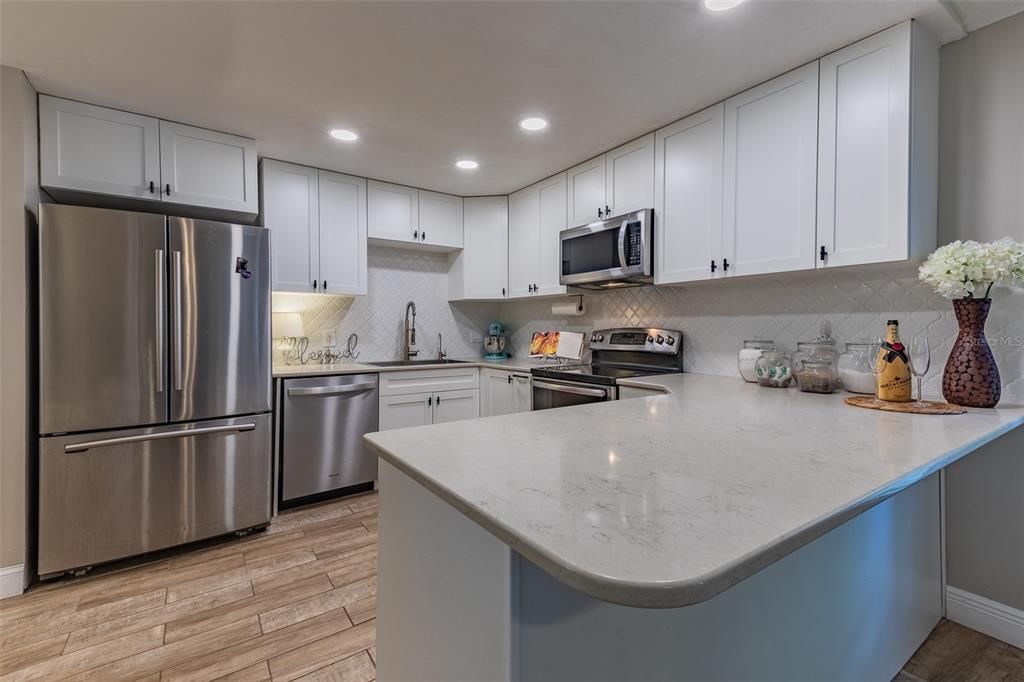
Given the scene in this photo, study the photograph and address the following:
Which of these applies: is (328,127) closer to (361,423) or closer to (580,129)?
(580,129)

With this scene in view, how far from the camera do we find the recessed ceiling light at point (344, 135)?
8.74ft

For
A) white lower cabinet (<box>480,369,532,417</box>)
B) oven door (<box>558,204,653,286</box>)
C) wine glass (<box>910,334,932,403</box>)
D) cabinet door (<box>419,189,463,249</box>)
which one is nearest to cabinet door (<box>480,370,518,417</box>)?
white lower cabinet (<box>480,369,532,417</box>)

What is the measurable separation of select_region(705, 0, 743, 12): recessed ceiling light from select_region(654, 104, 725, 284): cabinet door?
0.75 m

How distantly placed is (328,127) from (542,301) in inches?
85.0

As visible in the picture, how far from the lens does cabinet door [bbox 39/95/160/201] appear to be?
2221 millimetres

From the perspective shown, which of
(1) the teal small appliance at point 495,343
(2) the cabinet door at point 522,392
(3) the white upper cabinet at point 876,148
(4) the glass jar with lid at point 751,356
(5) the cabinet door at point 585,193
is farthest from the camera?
(1) the teal small appliance at point 495,343

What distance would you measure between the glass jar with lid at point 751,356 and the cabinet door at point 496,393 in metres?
1.58

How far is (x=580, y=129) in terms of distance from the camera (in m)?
2.65

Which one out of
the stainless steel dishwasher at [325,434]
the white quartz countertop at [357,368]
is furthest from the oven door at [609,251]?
the stainless steel dishwasher at [325,434]

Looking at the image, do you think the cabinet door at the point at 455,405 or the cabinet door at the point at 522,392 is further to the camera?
the cabinet door at the point at 455,405

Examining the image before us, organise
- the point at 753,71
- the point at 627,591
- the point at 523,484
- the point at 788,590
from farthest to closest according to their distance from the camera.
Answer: the point at 753,71, the point at 788,590, the point at 523,484, the point at 627,591

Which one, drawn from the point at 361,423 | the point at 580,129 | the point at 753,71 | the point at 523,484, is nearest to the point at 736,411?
the point at 523,484

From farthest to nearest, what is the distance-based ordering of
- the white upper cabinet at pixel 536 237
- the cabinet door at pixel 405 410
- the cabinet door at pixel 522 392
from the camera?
the white upper cabinet at pixel 536 237
the cabinet door at pixel 405 410
the cabinet door at pixel 522 392

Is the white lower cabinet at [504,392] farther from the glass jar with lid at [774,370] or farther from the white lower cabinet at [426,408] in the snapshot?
the glass jar with lid at [774,370]
